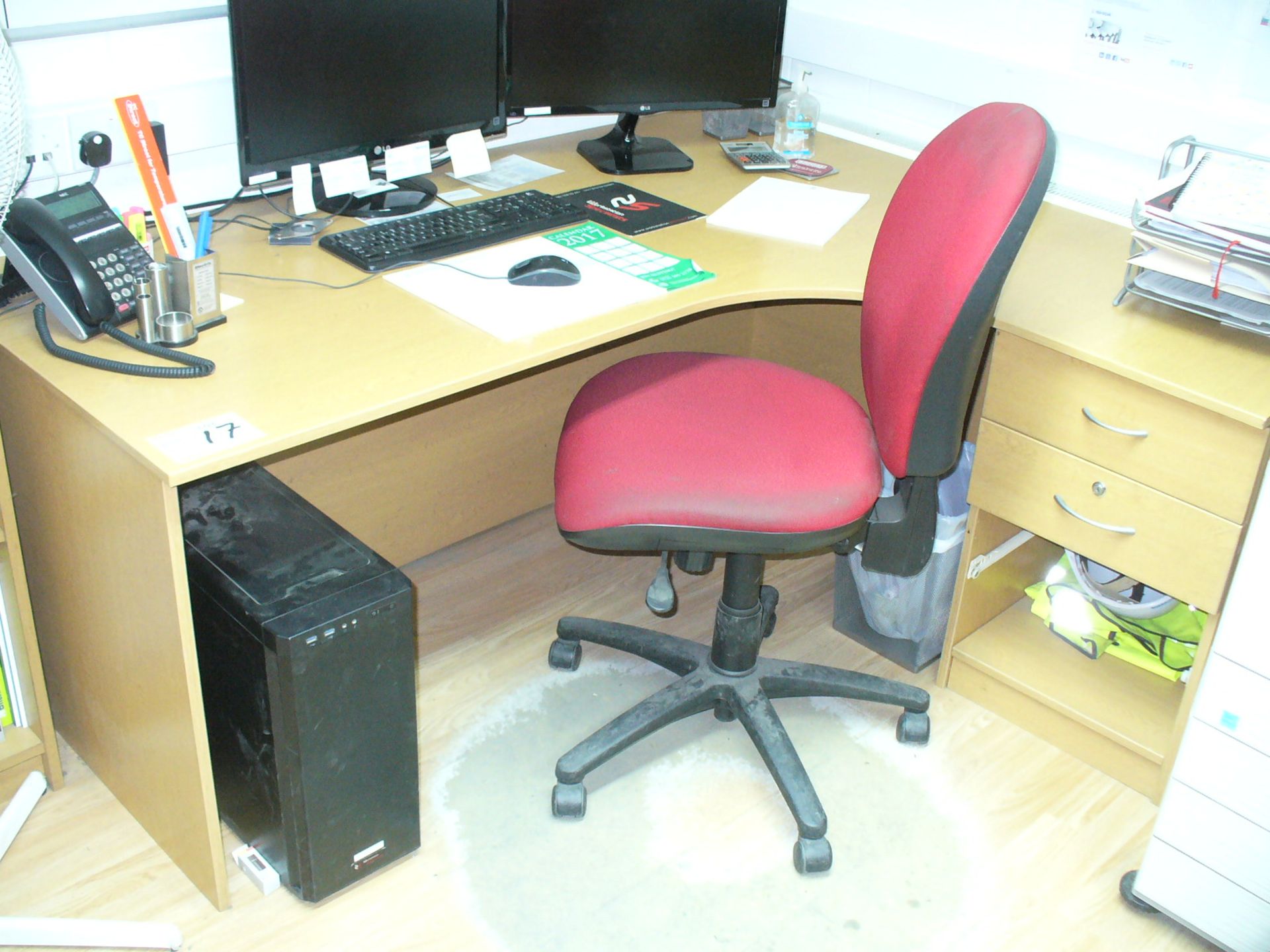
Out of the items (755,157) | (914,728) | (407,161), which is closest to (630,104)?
(755,157)

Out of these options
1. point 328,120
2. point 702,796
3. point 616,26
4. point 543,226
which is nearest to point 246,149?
point 328,120

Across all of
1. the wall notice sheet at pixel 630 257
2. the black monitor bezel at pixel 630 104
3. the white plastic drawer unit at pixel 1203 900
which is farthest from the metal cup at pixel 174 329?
the white plastic drawer unit at pixel 1203 900

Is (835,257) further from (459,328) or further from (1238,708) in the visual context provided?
(1238,708)

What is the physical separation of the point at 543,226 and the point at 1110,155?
3.34 ft

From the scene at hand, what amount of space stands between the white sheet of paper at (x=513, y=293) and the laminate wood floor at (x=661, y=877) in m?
0.73

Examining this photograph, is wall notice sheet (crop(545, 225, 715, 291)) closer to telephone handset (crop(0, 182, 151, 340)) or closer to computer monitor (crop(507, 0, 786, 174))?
computer monitor (crop(507, 0, 786, 174))

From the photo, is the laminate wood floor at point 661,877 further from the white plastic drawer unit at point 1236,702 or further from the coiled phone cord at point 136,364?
the coiled phone cord at point 136,364

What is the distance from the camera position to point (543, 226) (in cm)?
198

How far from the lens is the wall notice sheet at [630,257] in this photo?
5.97 ft

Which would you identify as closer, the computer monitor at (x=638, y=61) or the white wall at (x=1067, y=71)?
the white wall at (x=1067, y=71)

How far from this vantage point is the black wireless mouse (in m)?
1.77

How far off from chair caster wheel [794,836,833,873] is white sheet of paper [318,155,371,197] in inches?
48.1

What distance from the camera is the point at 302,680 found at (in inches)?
60.7

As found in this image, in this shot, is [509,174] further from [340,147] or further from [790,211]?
[790,211]
